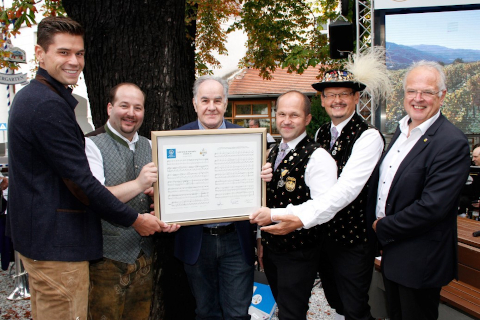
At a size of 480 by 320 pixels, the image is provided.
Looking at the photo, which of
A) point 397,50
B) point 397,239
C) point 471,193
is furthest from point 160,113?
point 397,50

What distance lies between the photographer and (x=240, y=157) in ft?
7.55

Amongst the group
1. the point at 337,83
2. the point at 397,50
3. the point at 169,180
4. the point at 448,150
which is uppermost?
the point at 397,50

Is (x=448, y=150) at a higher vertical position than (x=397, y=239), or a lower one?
higher

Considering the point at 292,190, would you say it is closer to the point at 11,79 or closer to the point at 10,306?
the point at 10,306

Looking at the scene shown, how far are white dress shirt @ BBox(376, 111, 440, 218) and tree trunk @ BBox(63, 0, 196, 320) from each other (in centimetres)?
158

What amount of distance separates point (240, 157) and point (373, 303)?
2.10 metres

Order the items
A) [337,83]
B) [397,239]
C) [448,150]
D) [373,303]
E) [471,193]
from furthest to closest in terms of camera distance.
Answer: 1. [471,193]
2. [373,303]
3. [337,83]
4. [397,239]
5. [448,150]

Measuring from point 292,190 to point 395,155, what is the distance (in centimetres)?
74

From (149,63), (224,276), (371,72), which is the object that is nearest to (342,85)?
(371,72)

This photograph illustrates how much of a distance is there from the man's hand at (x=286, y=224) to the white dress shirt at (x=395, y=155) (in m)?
0.64

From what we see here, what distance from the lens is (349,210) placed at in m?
2.62

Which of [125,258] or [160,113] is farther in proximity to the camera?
[160,113]

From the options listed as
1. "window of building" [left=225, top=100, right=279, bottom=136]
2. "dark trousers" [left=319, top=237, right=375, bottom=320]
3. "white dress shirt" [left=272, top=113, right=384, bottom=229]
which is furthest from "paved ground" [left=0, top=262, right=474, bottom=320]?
"window of building" [left=225, top=100, right=279, bottom=136]

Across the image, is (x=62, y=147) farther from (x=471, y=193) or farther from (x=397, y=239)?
(x=471, y=193)
